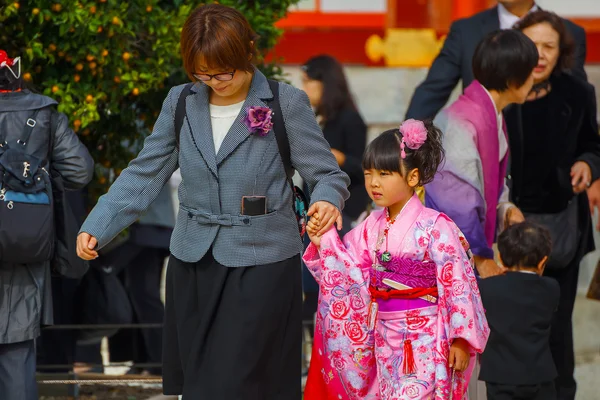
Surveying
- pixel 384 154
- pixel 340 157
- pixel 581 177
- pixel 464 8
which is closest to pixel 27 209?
pixel 384 154

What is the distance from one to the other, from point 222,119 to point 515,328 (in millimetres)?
1797

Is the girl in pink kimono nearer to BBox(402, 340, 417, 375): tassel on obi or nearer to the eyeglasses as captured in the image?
BBox(402, 340, 417, 375): tassel on obi

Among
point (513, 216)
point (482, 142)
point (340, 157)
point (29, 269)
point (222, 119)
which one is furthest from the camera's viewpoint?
point (340, 157)

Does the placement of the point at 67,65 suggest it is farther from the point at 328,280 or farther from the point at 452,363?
the point at 452,363

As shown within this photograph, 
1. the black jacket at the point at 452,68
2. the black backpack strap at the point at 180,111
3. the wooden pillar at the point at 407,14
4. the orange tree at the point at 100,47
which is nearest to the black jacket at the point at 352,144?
the orange tree at the point at 100,47

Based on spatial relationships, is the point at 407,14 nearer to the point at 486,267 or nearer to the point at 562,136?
the point at 562,136

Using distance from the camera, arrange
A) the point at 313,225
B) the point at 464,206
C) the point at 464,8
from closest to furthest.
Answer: the point at 313,225, the point at 464,206, the point at 464,8

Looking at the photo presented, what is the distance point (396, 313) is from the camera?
475cm

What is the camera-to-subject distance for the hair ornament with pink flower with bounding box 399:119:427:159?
4719mm

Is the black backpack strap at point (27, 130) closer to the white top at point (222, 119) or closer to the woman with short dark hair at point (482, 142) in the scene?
the white top at point (222, 119)

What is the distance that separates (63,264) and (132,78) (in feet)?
3.62

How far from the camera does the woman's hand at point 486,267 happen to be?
544cm

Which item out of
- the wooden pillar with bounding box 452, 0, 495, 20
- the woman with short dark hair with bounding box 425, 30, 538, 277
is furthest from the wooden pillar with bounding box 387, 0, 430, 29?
the woman with short dark hair with bounding box 425, 30, 538, 277

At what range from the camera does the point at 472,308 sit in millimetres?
4641
